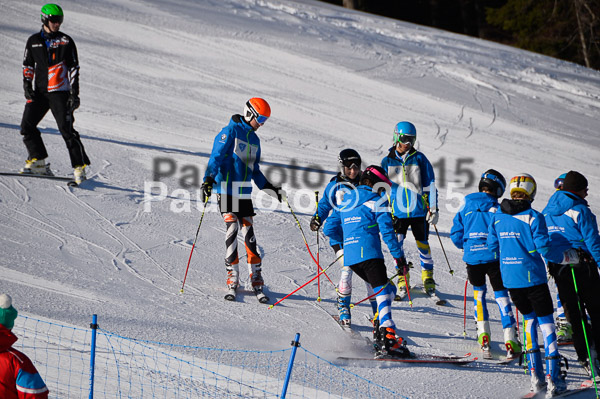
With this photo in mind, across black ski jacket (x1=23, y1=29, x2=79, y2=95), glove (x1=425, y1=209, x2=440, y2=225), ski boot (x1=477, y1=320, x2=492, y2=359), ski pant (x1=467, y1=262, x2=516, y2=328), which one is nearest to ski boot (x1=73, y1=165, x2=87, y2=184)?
black ski jacket (x1=23, y1=29, x2=79, y2=95)

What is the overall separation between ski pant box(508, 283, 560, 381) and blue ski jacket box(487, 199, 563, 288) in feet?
0.31

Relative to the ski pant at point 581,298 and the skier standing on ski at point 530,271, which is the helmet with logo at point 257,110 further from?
the ski pant at point 581,298

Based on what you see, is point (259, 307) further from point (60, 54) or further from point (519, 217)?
point (60, 54)

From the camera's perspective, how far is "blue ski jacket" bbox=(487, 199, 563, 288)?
5910 mm

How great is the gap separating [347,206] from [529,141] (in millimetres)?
8979

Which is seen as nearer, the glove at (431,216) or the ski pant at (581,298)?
the ski pant at (581,298)

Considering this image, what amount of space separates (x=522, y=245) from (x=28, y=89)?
6.21 metres

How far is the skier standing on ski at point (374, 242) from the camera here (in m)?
6.24

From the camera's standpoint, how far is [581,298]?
6602 mm

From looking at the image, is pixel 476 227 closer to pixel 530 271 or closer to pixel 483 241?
pixel 483 241

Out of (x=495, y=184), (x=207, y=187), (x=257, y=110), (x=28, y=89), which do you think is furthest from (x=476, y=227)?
(x=28, y=89)

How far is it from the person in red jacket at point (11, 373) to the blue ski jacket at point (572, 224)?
4737 millimetres

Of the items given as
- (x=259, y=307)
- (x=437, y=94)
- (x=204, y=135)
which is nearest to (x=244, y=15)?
(x=437, y=94)

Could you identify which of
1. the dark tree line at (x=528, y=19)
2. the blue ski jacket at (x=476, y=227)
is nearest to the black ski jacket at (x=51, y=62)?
the blue ski jacket at (x=476, y=227)
